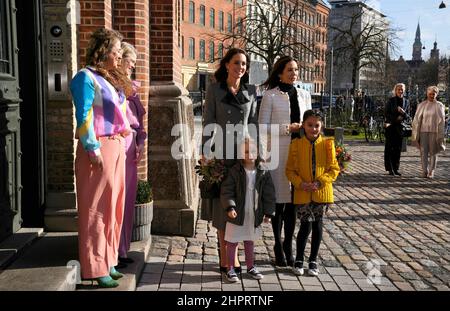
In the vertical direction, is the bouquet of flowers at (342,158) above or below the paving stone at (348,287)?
above

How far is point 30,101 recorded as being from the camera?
5.05 meters

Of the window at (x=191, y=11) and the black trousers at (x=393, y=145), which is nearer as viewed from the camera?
the black trousers at (x=393, y=145)

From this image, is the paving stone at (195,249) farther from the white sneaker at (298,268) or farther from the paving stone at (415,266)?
the paving stone at (415,266)

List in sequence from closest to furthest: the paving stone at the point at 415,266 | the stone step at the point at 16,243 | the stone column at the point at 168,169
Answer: the stone step at the point at 16,243
the paving stone at the point at 415,266
the stone column at the point at 168,169

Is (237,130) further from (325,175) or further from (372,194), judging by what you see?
(372,194)

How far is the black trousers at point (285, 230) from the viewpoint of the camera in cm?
500

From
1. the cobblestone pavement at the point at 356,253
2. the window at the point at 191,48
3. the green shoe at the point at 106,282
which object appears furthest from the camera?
the window at the point at 191,48

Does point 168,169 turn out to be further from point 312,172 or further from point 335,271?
point 335,271

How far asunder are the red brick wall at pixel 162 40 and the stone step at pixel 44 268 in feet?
8.86

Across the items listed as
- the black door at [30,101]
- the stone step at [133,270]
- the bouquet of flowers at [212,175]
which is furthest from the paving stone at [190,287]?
the black door at [30,101]

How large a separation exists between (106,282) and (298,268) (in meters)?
1.86

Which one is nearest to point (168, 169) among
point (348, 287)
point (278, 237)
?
point (278, 237)

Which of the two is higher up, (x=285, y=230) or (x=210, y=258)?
(x=285, y=230)

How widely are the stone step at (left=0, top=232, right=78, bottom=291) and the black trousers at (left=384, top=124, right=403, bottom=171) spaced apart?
806 cm
